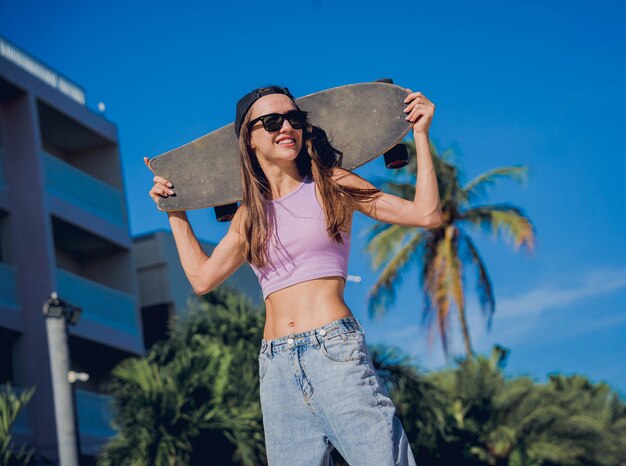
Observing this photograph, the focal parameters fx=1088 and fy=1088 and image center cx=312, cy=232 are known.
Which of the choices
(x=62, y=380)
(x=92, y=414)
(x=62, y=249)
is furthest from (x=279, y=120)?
(x=62, y=249)

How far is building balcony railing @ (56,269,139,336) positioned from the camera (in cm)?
2217

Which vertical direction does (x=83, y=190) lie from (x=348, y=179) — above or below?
above

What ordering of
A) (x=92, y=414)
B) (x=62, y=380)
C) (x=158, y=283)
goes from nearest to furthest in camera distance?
(x=62, y=380) → (x=92, y=414) → (x=158, y=283)

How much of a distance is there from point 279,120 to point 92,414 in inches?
767

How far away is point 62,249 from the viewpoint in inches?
973

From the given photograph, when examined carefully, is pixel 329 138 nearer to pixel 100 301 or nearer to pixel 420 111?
pixel 420 111

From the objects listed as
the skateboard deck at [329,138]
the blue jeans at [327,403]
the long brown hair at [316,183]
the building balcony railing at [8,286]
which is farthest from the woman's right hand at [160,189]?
the building balcony railing at [8,286]

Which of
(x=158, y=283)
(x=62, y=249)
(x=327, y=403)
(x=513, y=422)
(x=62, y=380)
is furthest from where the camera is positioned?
(x=158, y=283)

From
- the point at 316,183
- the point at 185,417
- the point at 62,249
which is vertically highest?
the point at 62,249

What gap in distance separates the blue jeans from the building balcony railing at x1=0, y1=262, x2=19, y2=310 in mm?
18504

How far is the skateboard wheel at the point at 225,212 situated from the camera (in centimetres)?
354

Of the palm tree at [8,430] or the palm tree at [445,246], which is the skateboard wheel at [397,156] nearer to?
the palm tree at [8,430]

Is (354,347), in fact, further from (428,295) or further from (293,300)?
(428,295)

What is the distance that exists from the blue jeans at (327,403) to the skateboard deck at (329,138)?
24.0 inches
